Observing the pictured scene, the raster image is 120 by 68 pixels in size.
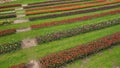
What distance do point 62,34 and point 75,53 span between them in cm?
465

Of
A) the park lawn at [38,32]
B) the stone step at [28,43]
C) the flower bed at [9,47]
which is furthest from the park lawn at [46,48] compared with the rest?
the park lawn at [38,32]

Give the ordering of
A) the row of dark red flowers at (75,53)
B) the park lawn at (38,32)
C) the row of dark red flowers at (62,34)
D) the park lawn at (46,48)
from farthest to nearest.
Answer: the park lawn at (38,32), the row of dark red flowers at (62,34), the park lawn at (46,48), the row of dark red flowers at (75,53)

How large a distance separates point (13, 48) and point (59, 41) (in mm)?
4451

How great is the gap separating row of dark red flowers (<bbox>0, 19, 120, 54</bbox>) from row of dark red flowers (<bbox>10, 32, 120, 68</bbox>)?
10.5 ft

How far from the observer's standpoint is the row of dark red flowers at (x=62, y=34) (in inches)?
681

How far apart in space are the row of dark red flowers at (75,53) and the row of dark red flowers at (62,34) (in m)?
3.19

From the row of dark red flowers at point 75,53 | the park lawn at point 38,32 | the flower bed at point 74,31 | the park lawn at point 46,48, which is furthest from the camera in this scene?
the park lawn at point 38,32

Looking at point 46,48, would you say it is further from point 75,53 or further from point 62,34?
point 75,53

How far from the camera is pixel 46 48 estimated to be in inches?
677

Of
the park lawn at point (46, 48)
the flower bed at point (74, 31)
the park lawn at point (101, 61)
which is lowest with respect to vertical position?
the park lawn at point (101, 61)

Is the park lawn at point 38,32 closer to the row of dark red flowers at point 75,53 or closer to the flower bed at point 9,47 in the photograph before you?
the flower bed at point 9,47

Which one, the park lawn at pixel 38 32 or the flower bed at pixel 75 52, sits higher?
the park lawn at pixel 38 32

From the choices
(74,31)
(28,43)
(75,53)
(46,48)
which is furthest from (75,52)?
(28,43)

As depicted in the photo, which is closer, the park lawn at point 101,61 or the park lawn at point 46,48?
the park lawn at point 101,61
